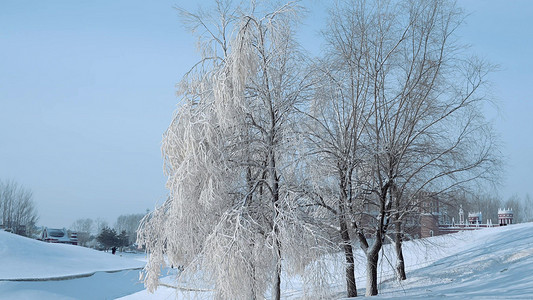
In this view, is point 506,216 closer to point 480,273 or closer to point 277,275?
point 480,273

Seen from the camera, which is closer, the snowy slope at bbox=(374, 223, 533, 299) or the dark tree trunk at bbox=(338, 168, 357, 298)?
the snowy slope at bbox=(374, 223, 533, 299)

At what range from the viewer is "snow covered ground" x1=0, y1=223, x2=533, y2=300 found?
11.2 metres

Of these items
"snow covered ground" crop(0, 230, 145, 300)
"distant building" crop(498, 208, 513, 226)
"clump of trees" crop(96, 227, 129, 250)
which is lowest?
"snow covered ground" crop(0, 230, 145, 300)

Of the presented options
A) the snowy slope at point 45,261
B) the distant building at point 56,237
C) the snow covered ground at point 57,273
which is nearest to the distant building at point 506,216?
the snow covered ground at point 57,273

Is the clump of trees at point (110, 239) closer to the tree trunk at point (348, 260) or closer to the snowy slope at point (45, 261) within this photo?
the snowy slope at point (45, 261)

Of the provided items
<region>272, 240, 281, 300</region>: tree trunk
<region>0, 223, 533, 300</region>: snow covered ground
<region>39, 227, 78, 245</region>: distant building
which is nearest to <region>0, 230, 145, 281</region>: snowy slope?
<region>0, 223, 533, 300</region>: snow covered ground

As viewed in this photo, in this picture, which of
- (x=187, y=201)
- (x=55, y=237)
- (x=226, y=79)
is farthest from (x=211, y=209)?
(x=55, y=237)

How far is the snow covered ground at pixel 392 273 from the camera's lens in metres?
11.2

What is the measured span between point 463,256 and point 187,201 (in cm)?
1721

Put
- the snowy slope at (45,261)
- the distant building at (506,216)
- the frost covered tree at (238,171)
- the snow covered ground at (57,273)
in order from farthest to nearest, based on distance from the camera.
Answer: the distant building at (506,216) < the snowy slope at (45,261) < the snow covered ground at (57,273) < the frost covered tree at (238,171)

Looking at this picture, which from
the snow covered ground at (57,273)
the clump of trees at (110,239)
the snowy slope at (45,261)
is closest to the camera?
the snow covered ground at (57,273)

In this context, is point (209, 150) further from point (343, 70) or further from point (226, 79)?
point (343, 70)

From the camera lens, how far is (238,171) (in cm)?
1120

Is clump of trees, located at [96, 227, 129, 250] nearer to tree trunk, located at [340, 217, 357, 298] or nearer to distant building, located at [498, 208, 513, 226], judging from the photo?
distant building, located at [498, 208, 513, 226]
